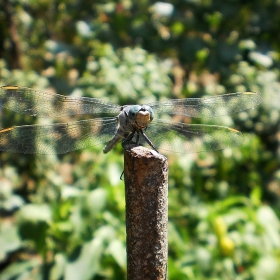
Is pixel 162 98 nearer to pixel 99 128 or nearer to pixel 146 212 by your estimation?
pixel 99 128

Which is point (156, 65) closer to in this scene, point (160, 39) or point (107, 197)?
point (160, 39)

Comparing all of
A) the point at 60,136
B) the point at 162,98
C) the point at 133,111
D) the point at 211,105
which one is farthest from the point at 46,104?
the point at 162,98

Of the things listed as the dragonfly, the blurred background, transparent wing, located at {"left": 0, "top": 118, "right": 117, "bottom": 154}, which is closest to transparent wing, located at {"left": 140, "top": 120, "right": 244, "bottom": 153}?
the dragonfly

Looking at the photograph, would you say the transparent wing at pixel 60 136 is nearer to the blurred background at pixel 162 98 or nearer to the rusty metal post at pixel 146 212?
the blurred background at pixel 162 98

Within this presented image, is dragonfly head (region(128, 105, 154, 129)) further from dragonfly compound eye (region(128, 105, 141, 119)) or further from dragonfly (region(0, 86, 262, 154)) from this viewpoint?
dragonfly (region(0, 86, 262, 154))

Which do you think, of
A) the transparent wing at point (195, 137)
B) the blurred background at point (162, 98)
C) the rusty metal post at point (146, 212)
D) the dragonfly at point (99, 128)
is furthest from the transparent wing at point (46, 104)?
the rusty metal post at point (146, 212)

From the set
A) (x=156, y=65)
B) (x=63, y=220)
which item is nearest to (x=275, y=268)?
(x=63, y=220)
